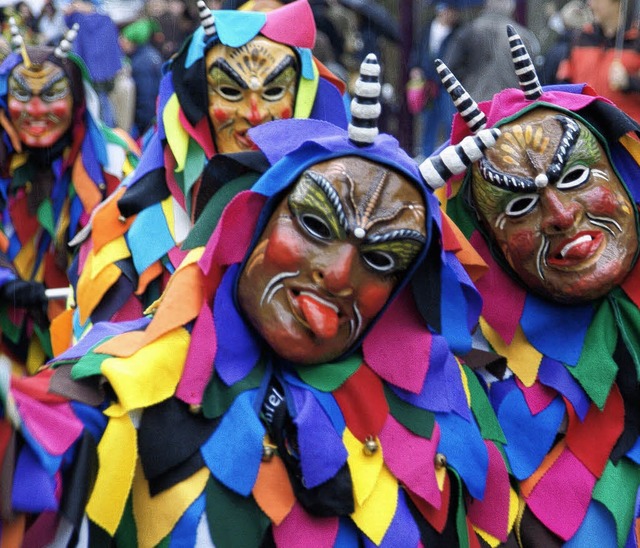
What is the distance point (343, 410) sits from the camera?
307 centimetres

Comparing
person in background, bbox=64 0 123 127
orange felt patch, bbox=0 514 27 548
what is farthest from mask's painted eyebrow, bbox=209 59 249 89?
person in background, bbox=64 0 123 127

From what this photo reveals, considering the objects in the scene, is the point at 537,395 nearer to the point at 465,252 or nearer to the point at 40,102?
the point at 465,252

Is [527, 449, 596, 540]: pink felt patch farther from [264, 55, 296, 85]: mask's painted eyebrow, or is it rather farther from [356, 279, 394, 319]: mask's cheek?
[264, 55, 296, 85]: mask's painted eyebrow

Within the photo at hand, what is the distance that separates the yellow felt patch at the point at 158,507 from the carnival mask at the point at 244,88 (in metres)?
1.95

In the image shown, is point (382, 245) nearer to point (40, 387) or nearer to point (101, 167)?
point (40, 387)

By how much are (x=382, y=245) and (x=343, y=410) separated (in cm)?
42

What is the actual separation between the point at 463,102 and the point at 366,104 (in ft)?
2.02

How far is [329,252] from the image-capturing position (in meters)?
2.92

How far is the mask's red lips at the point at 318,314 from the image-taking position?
9.52ft

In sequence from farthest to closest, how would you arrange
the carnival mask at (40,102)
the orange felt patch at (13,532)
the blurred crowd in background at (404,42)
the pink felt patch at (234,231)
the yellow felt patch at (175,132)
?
A: the blurred crowd in background at (404,42)
the carnival mask at (40,102)
the yellow felt patch at (175,132)
the pink felt patch at (234,231)
the orange felt patch at (13,532)

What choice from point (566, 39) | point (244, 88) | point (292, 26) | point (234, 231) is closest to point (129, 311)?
point (244, 88)

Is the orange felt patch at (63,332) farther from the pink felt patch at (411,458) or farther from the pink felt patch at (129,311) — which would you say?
the pink felt patch at (411,458)

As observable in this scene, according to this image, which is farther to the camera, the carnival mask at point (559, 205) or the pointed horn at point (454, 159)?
the carnival mask at point (559, 205)

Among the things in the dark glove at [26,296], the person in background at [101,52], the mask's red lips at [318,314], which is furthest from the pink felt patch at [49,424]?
the person in background at [101,52]
